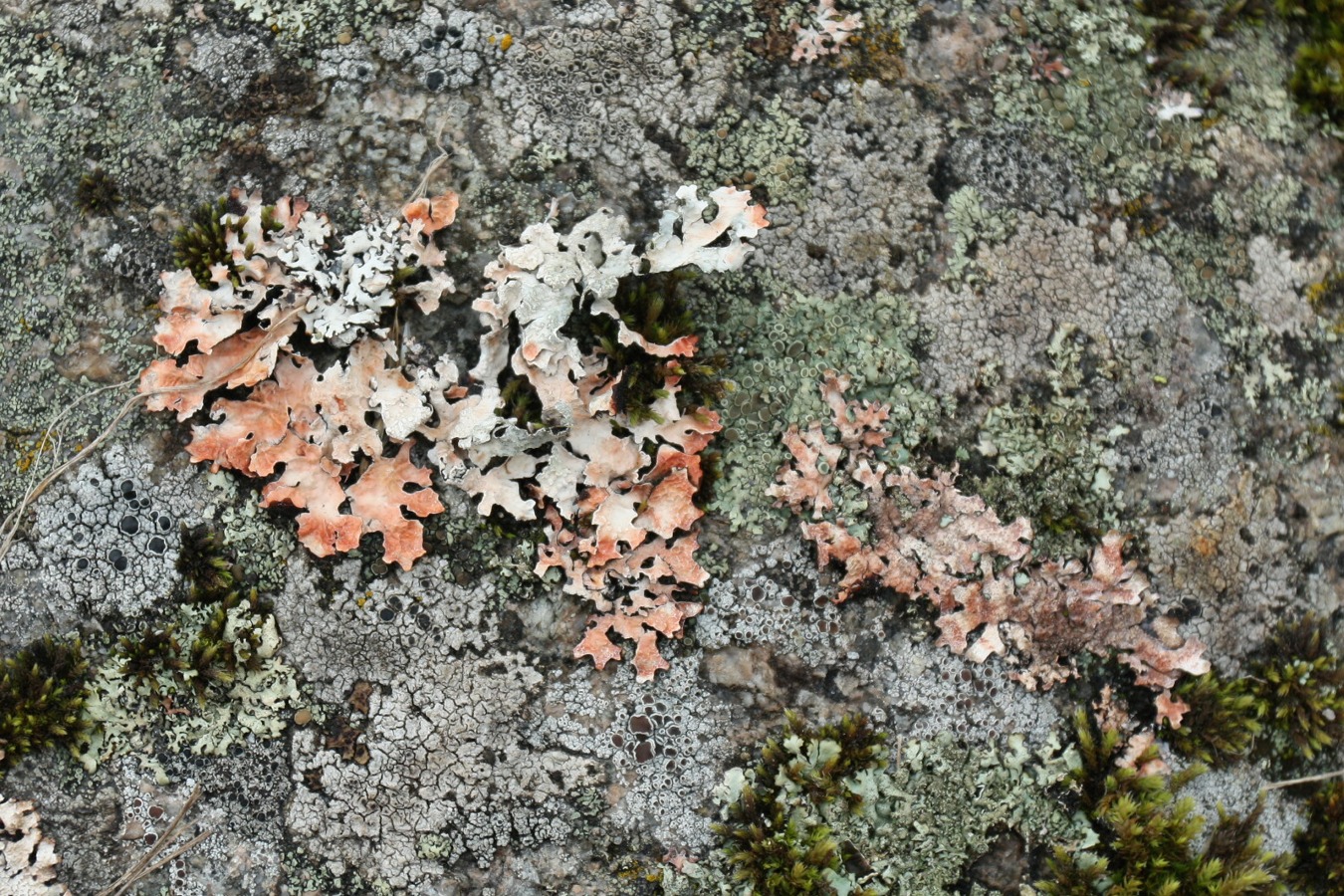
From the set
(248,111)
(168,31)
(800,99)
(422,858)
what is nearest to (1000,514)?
(800,99)

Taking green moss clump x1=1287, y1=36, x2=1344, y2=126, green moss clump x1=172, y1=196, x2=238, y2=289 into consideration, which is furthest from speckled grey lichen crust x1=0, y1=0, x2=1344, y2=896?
green moss clump x1=1287, y1=36, x2=1344, y2=126

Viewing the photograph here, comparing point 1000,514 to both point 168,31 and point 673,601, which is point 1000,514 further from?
point 168,31

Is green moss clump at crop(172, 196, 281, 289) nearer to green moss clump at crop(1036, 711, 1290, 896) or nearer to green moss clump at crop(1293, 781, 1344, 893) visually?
green moss clump at crop(1036, 711, 1290, 896)

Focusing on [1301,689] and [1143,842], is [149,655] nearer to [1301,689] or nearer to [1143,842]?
[1143,842]

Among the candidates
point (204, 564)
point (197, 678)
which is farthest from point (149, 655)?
point (204, 564)

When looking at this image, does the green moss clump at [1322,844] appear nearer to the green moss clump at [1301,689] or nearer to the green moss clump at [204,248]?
the green moss clump at [1301,689]

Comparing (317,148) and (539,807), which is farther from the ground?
(317,148)
